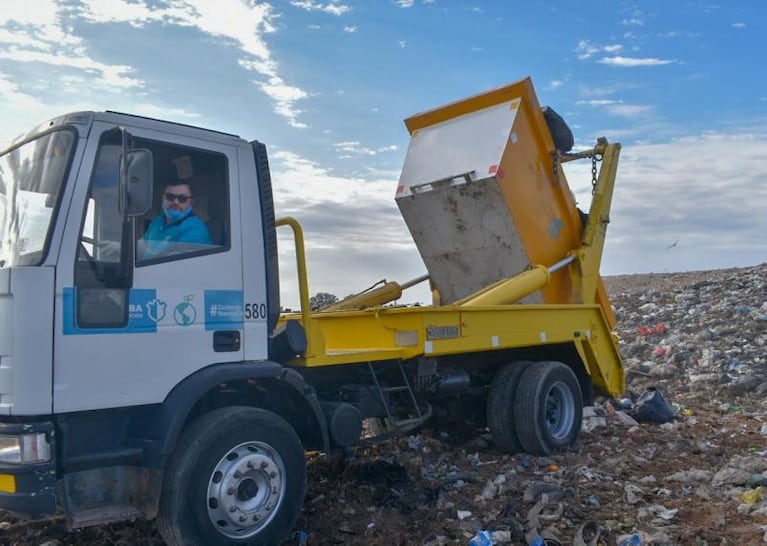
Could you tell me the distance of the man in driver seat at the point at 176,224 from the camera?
12.8 feet

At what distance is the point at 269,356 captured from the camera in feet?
14.5

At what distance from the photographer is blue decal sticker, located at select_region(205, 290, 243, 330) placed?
405 centimetres

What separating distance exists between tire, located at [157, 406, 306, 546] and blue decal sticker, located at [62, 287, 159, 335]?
0.58 m

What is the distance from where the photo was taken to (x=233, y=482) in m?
3.92

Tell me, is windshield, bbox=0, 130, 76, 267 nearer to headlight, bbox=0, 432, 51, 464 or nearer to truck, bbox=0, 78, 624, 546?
truck, bbox=0, 78, 624, 546

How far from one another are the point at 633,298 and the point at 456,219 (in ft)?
33.5

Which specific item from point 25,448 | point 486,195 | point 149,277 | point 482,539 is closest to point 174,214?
point 149,277

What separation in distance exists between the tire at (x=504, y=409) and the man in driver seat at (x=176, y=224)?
310 centimetres

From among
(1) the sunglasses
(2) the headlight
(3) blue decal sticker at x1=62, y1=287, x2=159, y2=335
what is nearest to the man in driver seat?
(1) the sunglasses

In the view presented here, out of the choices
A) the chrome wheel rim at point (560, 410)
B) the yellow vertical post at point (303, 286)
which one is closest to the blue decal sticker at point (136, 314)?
the yellow vertical post at point (303, 286)

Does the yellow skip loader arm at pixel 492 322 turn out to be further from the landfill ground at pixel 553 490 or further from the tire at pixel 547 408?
the landfill ground at pixel 553 490

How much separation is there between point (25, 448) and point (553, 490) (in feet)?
10.7

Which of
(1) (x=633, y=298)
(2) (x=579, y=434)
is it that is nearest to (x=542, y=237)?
(2) (x=579, y=434)

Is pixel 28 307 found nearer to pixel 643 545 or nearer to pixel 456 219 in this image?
pixel 643 545
